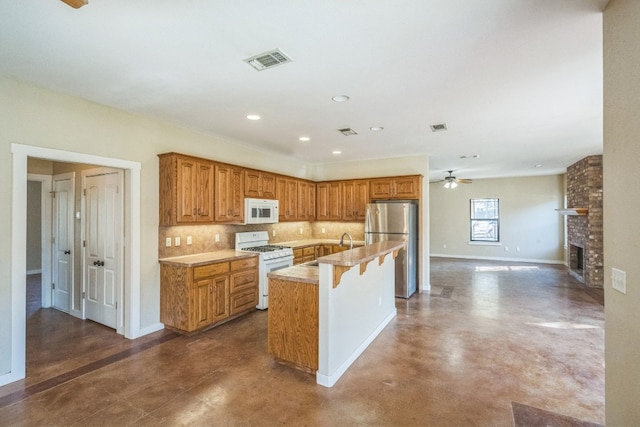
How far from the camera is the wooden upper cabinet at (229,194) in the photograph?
4.47 meters

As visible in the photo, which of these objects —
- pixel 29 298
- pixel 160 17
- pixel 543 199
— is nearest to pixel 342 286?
pixel 160 17

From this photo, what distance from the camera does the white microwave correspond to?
4.95m

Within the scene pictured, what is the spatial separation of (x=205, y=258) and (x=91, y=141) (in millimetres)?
1855

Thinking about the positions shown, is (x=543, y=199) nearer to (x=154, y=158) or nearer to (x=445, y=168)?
(x=445, y=168)

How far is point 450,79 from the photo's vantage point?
276 cm

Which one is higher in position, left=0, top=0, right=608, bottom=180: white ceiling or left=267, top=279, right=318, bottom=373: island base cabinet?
left=0, top=0, right=608, bottom=180: white ceiling

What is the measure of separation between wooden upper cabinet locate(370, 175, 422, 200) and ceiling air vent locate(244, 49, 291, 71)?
13.4ft

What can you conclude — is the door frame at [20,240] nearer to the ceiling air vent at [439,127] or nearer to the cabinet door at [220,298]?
the cabinet door at [220,298]

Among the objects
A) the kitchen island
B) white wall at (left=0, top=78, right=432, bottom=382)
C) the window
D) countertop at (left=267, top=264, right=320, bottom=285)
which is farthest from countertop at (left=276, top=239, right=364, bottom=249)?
the window

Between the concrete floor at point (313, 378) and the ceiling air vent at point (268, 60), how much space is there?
272 cm

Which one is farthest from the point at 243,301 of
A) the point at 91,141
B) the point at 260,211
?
Result: the point at 91,141

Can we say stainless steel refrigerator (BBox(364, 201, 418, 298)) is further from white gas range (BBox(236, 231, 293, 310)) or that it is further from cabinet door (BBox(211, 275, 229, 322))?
cabinet door (BBox(211, 275, 229, 322))

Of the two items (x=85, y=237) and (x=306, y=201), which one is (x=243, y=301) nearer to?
(x=85, y=237)

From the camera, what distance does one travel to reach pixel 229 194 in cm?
465
